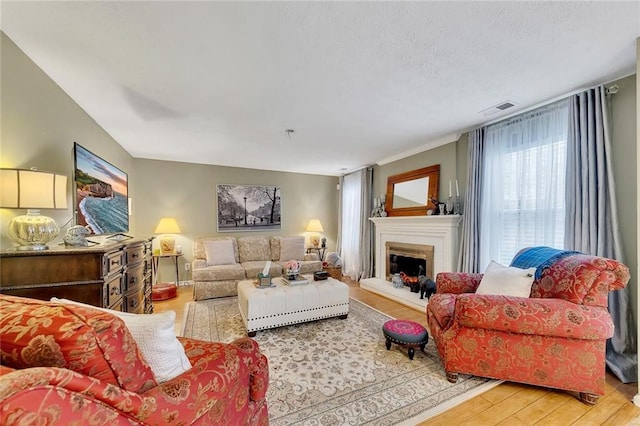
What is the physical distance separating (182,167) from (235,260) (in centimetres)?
203

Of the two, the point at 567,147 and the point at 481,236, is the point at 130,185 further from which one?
the point at 567,147

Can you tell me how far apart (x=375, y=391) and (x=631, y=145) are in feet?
9.11

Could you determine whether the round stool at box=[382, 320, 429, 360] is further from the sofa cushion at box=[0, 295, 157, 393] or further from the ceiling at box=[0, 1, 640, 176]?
the ceiling at box=[0, 1, 640, 176]

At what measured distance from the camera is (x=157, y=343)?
3.17 feet

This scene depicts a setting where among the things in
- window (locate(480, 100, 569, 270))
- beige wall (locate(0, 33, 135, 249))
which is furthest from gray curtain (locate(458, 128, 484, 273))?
beige wall (locate(0, 33, 135, 249))

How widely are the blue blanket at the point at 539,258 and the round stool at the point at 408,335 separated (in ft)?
3.41

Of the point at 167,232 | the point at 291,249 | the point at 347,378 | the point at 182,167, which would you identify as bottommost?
the point at 347,378

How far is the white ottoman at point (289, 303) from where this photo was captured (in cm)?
269

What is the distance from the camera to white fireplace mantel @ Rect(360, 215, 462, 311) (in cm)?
347

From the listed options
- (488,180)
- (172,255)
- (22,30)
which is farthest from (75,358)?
(172,255)

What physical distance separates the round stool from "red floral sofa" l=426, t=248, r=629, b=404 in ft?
0.80

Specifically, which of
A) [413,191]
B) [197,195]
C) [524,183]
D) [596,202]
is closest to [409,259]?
[413,191]

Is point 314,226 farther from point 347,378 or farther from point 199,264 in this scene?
point 347,378

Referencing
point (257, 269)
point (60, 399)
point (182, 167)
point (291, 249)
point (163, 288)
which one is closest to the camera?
point (60, 399)
